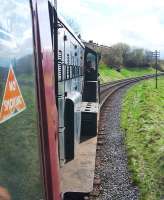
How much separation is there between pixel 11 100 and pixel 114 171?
6.15 metres

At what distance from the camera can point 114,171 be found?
8.01 meters

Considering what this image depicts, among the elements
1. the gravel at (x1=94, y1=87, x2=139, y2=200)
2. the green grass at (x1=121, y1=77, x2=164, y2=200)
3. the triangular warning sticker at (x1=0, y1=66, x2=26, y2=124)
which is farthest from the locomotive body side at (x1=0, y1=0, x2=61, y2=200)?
the green grass at (x1=121, y1=77, x2=164, y2=200)

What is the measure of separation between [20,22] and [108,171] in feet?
19.5

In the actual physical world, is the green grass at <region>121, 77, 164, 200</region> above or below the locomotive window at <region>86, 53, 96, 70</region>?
below

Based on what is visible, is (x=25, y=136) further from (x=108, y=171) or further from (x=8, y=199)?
(x=108, y=171)

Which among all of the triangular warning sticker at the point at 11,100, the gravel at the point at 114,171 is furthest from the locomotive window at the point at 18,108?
the gravel at the point at 114,171

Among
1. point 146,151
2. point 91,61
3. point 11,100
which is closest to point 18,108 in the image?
point 11,100

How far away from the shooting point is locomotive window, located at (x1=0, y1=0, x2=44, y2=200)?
204 cm

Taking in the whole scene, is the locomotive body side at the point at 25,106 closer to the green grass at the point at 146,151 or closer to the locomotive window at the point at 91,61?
the green grass at the point at 146,151

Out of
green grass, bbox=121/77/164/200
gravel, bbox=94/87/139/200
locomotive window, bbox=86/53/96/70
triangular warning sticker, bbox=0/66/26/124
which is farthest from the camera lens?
locomotive window, bbox=86/53/96/70

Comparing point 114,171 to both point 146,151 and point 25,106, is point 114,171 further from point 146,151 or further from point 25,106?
point 25,106

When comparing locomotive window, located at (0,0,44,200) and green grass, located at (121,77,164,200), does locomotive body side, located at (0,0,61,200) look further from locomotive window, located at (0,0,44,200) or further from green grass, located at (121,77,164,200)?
green grass, located at (121,77,164,200)

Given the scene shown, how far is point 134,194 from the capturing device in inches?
266

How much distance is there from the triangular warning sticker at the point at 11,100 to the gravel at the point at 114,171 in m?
4.47
